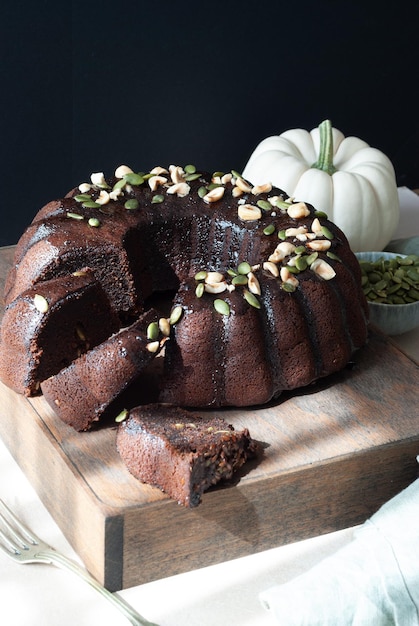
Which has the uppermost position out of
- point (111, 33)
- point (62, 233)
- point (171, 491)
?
point (111, 33)

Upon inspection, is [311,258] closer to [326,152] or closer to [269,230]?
[269,230]

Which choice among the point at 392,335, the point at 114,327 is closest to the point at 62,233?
the point at 114,327

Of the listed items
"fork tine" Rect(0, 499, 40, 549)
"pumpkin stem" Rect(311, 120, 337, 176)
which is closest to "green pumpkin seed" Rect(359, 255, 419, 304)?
"pumpkin stem" Rect(311, 120, 337, 176)

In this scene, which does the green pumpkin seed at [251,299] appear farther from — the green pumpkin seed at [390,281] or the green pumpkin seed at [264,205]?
the green pumpkin seed at [390,281]

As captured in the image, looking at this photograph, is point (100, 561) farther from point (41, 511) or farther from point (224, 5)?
point (224, 5)

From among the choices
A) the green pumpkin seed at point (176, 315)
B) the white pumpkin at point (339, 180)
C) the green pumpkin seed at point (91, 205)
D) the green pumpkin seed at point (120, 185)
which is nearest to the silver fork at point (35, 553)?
the green pumpkin seed at point (176, 315)

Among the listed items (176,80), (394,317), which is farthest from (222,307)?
(176,80)

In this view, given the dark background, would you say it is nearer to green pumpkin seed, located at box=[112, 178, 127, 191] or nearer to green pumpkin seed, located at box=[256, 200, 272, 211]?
green pumpkin seed, located at box=[112, 178, 127, 191]

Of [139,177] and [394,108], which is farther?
[394,108]
